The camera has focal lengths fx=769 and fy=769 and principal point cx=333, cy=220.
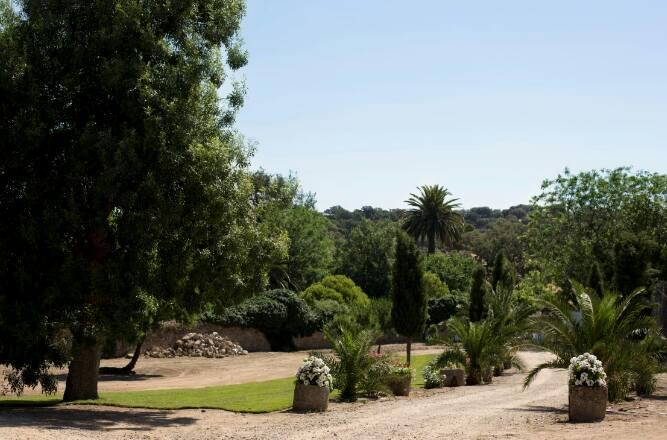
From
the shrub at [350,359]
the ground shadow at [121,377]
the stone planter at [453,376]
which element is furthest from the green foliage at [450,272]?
the shrub at [350,359]

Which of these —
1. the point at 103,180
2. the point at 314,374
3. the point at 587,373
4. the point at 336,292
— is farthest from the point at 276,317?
the point at 587,373

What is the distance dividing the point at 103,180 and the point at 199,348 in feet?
95.7

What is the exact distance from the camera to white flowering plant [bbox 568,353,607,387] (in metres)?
15.1

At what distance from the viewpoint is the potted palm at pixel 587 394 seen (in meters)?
15.0

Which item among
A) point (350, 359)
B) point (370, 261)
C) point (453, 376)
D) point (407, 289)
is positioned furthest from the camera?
point (370, 261)

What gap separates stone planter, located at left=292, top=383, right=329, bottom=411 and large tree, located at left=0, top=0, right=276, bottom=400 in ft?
8.80

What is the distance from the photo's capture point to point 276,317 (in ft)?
157

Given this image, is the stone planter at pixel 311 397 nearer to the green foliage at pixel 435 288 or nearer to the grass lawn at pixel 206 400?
the grass lawn at pixel 206 400

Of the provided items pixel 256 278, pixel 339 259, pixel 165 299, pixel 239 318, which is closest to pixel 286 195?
pixel 256 278

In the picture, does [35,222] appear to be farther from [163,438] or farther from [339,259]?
[339,259]

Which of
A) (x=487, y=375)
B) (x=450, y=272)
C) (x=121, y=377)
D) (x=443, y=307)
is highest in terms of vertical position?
(x=450, y=272)

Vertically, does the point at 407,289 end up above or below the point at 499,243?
below

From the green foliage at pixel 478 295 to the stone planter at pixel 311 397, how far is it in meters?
22.3

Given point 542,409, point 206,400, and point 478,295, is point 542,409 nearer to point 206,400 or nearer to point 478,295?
point 206,400
